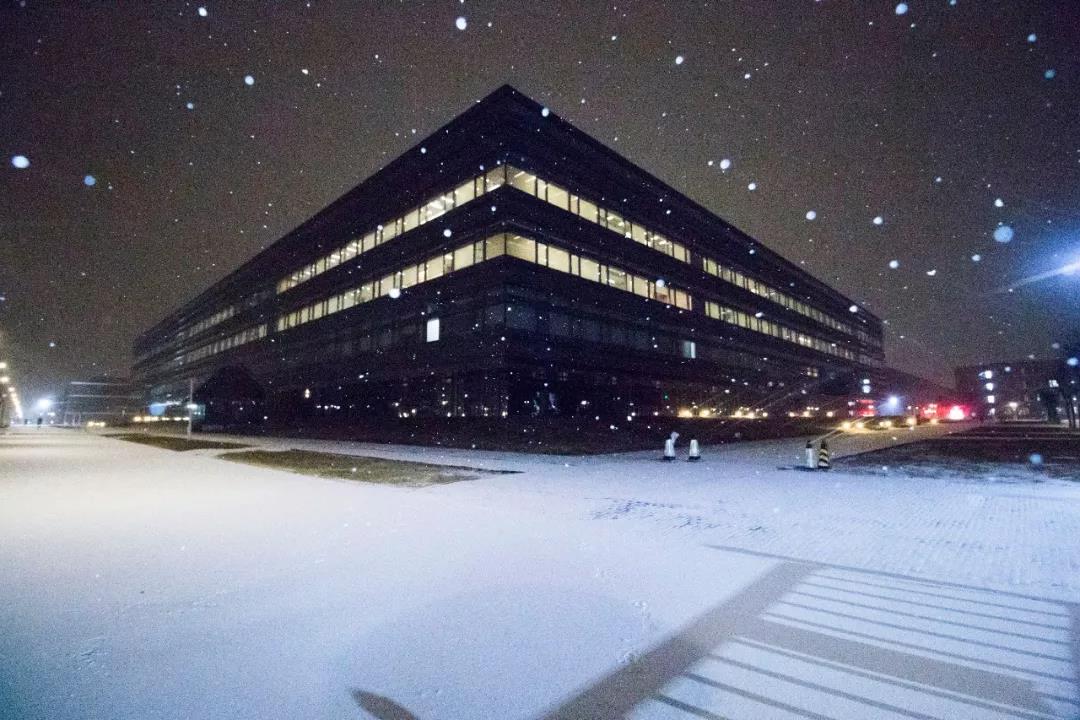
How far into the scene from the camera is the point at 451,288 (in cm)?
3053

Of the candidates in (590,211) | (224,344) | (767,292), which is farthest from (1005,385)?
(224,344)

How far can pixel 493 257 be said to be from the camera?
28.5m

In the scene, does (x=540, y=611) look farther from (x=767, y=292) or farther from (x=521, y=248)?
(x=767, y=292)

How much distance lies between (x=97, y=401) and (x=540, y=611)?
166530 millimetres

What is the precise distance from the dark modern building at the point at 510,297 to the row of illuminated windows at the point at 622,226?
0.45 feet

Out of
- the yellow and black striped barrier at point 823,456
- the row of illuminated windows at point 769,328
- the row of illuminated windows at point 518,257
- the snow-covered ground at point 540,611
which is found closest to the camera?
the snow-covered ground at point 540,611

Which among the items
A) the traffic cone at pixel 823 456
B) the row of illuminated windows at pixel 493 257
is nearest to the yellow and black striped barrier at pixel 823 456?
the traffic cone at pixel 823 456

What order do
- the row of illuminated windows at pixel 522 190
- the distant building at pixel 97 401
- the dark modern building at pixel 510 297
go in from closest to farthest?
the dark modern building at pixel 510 297 < the row of illuminated windows at pixel 522 190 < the distant building at pixel 97 401

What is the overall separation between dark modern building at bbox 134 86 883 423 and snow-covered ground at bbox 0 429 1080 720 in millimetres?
20087

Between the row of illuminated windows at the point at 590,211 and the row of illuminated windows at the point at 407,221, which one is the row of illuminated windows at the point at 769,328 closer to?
the row of illuminated windows at the point at 590,211

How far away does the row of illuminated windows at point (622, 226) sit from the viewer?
30.4 meters

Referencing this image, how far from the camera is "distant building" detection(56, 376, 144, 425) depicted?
4914 inches

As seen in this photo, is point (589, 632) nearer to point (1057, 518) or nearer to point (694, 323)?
point (1057, 518)

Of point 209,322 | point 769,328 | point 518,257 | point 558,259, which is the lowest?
point 769,328
